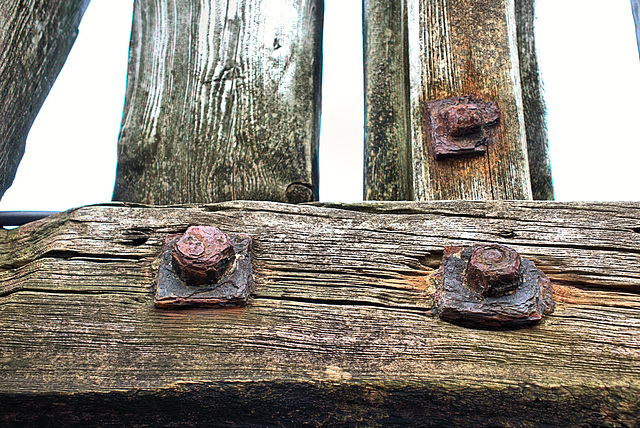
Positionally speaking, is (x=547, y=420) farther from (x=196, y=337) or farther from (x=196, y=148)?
(x=196, y=148)

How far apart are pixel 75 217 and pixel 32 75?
69 cm

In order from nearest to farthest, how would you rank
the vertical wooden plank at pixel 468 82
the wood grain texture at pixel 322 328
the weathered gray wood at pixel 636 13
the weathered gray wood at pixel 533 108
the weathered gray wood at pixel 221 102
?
the wood grain texture at pixel 322 328
the vertical wooden plank at pixel 468 82
the weathered gray wood at pixel 221 102
the weathered gray wood at pixel 533 108
the weathered gray wood at pixel 636 13

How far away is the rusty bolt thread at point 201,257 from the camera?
3.41 feet

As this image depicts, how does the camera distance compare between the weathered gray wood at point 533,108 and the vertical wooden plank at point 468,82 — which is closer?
the vertical wooden plank at point 468,82

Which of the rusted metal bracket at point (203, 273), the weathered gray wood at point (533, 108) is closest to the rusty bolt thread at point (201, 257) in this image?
the rusted metal bracket at point (203, 273)

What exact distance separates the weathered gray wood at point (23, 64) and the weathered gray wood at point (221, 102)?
0.25 meters

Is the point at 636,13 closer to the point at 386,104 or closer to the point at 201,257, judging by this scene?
the point at 386,104

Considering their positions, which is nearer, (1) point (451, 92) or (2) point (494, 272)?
(2) point (494, 272)

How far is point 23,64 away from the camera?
61.9 inches

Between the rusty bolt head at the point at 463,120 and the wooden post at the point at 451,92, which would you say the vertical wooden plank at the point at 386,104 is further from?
the rusty bolt head at the point at 463,120

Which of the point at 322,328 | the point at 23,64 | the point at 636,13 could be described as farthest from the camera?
the point at 636,13

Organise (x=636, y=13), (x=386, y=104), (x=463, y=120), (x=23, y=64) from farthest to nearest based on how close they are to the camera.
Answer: (x=636, y=13) → (x=386, y=104) → (x=23, y=64) → (x=463, y=120)

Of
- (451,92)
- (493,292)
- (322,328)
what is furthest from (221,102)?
(493,292)

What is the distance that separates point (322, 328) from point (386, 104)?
92 cm
